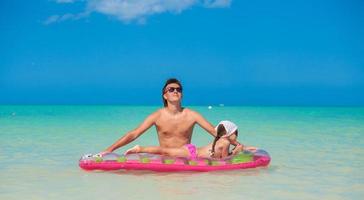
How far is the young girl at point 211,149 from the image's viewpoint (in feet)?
19.4

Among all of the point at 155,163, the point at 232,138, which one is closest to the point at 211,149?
the point at 232,138

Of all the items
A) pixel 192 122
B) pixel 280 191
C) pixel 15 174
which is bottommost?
pixel 280 191

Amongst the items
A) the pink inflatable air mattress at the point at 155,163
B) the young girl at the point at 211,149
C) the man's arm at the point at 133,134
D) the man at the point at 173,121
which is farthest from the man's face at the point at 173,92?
the pink inflatable air mattress at the point at 155,163

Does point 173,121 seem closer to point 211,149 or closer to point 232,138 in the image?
point 211,149

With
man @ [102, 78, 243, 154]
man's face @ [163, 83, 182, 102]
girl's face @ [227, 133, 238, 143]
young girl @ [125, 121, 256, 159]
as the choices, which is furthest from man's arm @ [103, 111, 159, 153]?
girl's face @ [227, 133, 238, 143]

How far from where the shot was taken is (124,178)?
215 inches

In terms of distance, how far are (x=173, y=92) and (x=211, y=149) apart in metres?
0.78

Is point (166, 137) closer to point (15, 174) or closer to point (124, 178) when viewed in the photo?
point (124, 178)

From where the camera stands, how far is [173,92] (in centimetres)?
591

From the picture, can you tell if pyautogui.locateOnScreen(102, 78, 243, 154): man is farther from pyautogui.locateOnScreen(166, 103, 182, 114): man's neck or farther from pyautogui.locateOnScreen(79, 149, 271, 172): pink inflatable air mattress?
pyautogui.locateOnScreen(79, 149, 271, 172): pink inflatable air mattress

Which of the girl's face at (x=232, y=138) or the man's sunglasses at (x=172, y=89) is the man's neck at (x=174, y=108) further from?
the girl's face at (x=232, y=138)

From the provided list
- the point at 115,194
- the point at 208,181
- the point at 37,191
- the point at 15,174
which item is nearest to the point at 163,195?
the point at 115,194

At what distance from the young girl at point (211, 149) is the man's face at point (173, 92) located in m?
0.54

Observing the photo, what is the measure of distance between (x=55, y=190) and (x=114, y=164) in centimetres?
94
